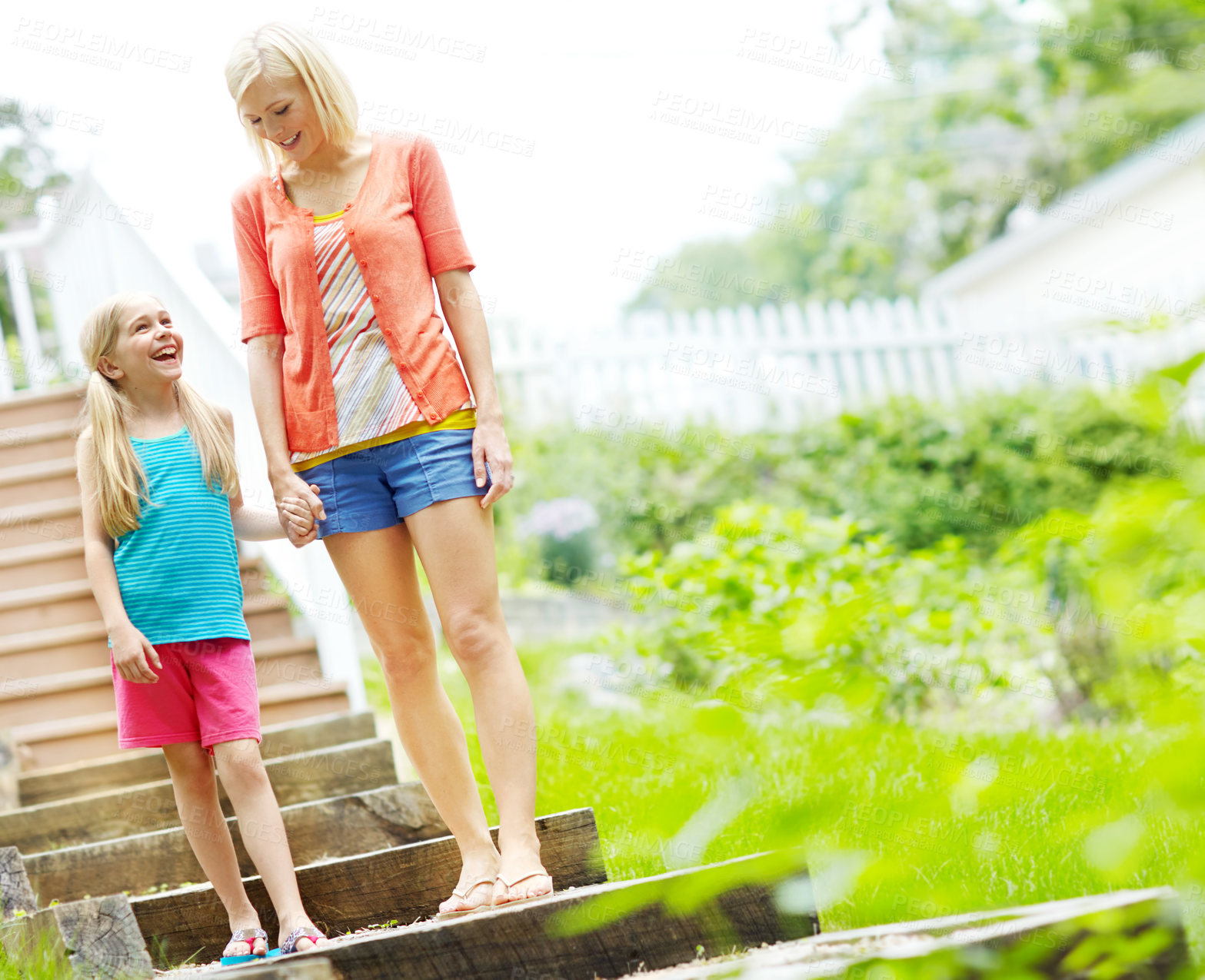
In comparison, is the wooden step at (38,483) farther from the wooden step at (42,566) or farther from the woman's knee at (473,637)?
the woman's knee at (473,637)

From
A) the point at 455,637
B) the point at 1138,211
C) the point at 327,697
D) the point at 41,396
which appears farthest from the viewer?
the point at 1138,211

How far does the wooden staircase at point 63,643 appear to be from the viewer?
3521 millimetres

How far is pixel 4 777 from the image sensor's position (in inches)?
126

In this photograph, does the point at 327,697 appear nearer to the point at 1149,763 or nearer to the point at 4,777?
the point at 4,777

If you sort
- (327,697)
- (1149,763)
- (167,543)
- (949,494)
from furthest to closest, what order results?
(949,494) → (327,697) → (167,543) → (1149,763)

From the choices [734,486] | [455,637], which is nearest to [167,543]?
[455,637]

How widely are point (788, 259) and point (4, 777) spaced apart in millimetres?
36361

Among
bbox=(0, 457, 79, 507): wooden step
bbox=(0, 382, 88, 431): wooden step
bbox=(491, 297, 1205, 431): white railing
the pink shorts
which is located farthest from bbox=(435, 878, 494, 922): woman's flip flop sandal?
bbox=(491, 297, 1205, 431): white railing

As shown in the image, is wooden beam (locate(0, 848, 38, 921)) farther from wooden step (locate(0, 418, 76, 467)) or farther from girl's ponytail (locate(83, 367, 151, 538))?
wooden step (locate(0, 418, 76, 467))

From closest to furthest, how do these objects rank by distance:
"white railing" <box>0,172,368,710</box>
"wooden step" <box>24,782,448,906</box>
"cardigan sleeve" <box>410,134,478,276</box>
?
1. "cardigan sleeve" <box>410,134,478,276</box>
2. "wooden step" <box>24,782,448,906</box>
3. "white railing" <box>0,172,368,710</box>

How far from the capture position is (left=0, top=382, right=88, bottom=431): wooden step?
4.56 meters

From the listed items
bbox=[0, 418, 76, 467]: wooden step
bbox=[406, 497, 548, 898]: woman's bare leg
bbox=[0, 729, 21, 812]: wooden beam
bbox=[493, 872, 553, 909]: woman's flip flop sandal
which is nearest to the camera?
bbox=[493, 872, 553, 909]: woman's flip flop sandal

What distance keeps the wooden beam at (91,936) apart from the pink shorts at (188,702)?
0.31 metres

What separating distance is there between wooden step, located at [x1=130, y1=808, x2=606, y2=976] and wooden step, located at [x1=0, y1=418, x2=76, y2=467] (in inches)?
107
